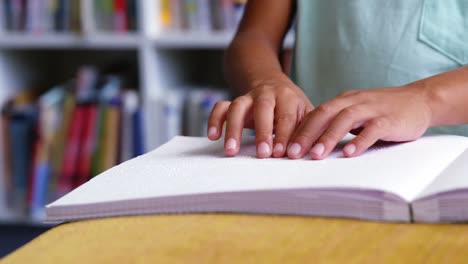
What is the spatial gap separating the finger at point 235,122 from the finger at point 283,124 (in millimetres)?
36

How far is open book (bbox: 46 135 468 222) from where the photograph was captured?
620 millimetres

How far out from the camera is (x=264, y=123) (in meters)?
0.84

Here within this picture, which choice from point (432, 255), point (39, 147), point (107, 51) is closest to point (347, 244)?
point (432, 255)

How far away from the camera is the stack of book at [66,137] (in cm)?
240

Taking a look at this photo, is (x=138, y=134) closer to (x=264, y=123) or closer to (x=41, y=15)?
(x=41, y=15)

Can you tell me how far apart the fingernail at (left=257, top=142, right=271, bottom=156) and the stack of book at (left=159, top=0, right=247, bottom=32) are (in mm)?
1468

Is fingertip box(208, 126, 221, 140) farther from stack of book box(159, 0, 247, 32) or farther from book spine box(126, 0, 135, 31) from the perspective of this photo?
book spine box(126, 0, 135, 31)

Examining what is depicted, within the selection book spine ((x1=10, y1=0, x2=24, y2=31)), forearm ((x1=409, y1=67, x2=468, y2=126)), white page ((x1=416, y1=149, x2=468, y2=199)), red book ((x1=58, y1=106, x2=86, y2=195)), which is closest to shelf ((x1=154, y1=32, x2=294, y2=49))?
red book ((x1=58, y1=106, x2=86, y2=195))

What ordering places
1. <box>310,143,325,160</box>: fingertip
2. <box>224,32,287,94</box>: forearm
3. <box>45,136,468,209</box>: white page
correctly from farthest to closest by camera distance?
1. <box>224,32,287,94</box>: forearm
2. <box>310,143,325,160</box>: fingertip
3. <box>45,136,468,209</box>: white page

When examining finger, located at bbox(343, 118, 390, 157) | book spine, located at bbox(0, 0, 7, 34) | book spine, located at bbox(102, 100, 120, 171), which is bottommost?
book spine, located at bbox(102, 100, 120, 171)

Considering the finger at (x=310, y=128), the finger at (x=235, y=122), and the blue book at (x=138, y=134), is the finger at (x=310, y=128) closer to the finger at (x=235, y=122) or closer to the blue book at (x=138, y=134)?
the finger at (x=235, y=122)

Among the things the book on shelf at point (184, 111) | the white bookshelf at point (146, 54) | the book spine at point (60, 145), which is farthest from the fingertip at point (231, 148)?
the book spine at point (60, 145)

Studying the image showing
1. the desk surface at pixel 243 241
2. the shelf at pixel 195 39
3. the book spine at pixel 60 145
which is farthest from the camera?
the book spine at pixel 60 145

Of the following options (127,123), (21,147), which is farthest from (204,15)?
(21,147)
